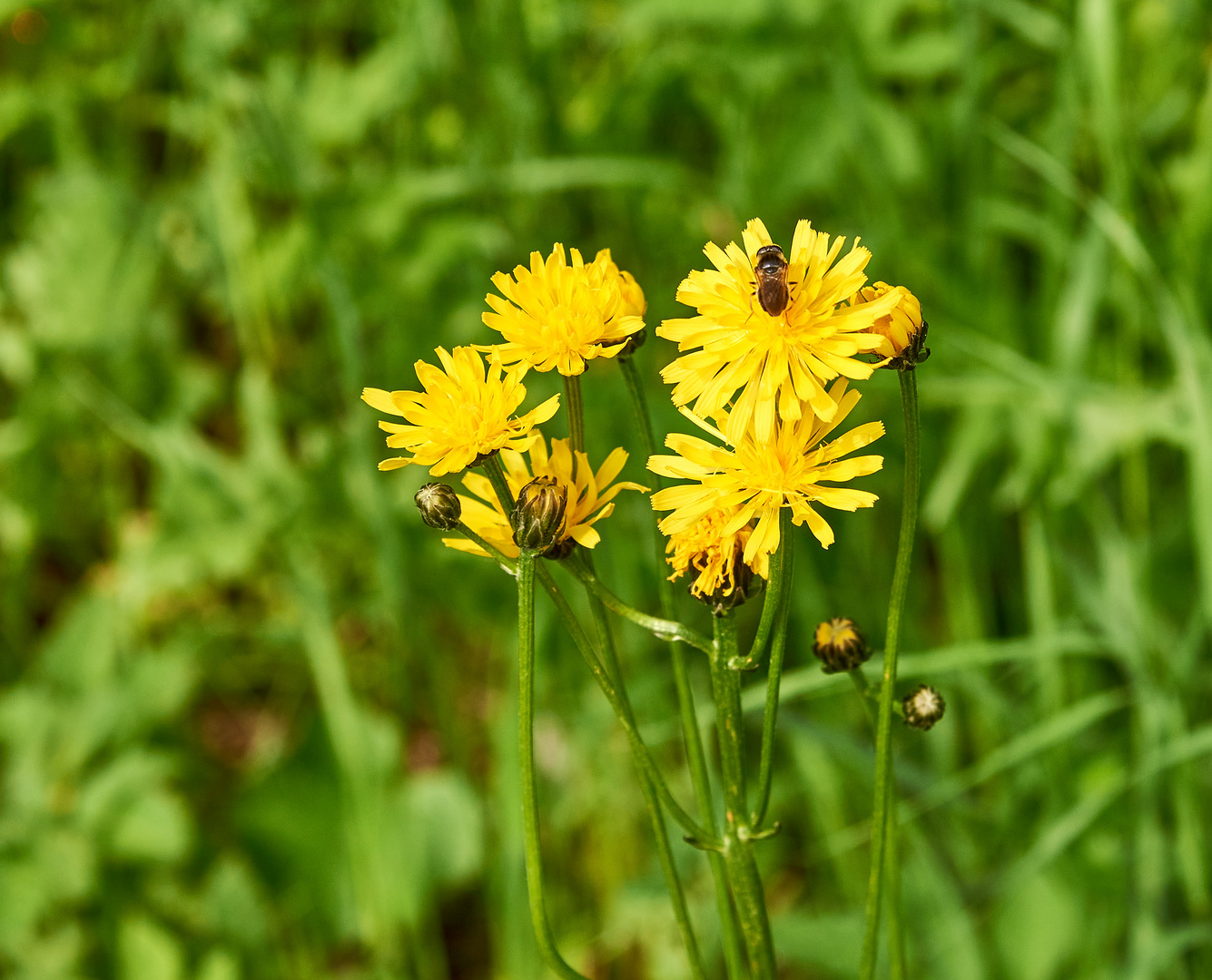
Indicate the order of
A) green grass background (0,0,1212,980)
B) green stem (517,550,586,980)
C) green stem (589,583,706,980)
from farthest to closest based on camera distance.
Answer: green grass background (0,0,1212,980), green stem (589,583,706,980), green stem (517,550,586,980)

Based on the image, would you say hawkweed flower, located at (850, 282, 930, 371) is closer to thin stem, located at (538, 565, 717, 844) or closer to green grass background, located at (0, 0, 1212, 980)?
thin stem, located at (538, 565, 717, 844)

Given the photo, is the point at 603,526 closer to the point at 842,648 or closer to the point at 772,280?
the point at 842,648

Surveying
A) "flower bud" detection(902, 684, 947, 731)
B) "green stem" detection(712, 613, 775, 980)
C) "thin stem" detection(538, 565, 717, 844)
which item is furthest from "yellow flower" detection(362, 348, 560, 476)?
"flower bud" detection(902, 684, 947, 731)

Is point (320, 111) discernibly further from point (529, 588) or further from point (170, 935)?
point (529, 588)

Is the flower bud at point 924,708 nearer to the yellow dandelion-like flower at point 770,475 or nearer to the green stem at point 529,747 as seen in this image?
the yellow dandelion-like flower at point 770,475

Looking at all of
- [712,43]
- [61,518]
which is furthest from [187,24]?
[61,518]

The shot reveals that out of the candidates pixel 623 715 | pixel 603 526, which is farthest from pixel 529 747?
pixel 603 526
